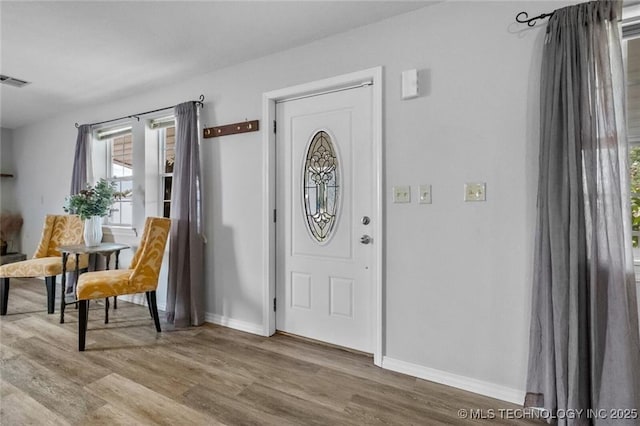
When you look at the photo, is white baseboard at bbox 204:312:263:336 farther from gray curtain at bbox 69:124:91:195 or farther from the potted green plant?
gray curtain at bbox 69:124:91:195

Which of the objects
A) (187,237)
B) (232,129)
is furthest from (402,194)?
(187,237)

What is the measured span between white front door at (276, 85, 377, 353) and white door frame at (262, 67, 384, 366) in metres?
0.06

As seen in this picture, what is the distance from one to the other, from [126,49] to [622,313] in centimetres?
377

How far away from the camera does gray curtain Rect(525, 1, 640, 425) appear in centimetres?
147

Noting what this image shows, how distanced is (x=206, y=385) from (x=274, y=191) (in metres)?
1.56

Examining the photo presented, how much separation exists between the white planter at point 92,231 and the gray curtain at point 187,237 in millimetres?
995

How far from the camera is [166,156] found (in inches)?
143

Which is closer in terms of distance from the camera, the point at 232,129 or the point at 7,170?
the point at 232,129

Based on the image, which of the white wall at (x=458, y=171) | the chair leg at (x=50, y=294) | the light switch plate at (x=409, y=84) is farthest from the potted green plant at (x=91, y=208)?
the light switch plate at (x=409, y=84)

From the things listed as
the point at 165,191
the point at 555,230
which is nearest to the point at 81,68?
the point at 165,191

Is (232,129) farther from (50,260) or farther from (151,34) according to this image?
(50,260)

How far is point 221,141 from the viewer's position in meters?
3.03

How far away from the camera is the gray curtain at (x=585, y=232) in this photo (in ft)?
4.82

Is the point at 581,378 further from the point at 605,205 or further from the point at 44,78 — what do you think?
the point at 44,78
